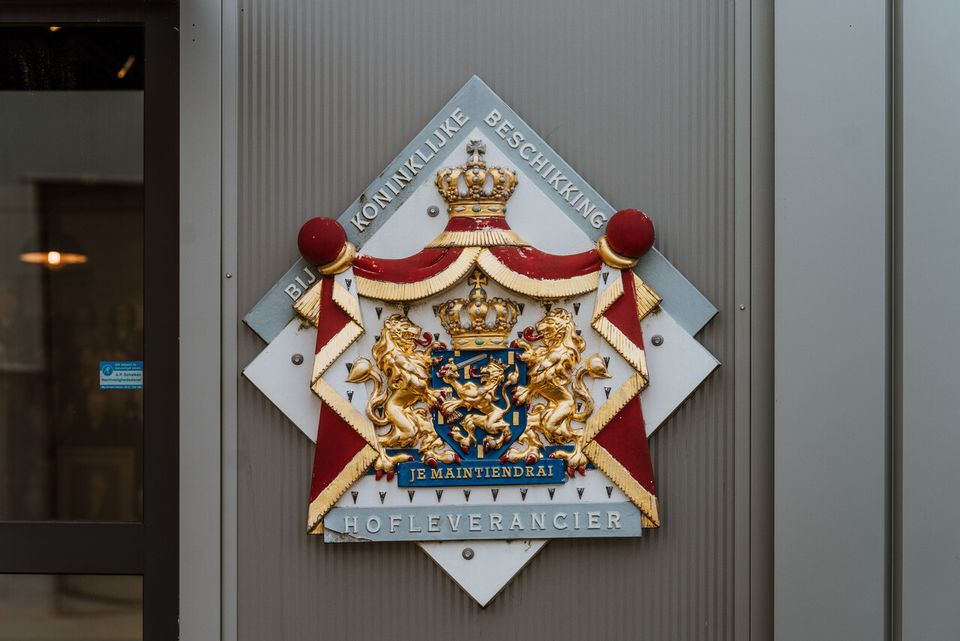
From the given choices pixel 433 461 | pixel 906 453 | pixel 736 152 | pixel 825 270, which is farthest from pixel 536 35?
pixel 906 453

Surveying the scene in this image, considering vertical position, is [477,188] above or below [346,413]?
above

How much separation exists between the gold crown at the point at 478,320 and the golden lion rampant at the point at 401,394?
0.08 metres

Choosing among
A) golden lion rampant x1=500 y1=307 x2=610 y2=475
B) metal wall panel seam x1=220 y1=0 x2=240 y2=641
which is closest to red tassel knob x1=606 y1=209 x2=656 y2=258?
golden lion rampant x1=500 y1=307 x2=610 y2=475

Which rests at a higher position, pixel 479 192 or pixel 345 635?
pixel 479 192

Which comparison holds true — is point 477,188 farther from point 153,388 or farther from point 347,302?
point 153,388

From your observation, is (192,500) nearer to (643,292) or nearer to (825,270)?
(643,292)

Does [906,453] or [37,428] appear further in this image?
[37,428]

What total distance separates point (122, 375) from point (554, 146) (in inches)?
60.3

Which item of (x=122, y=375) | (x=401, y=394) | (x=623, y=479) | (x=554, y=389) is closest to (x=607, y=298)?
(x=554, y=389)

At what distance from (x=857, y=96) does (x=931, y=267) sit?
1.84ft

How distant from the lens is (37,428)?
8.01 feet

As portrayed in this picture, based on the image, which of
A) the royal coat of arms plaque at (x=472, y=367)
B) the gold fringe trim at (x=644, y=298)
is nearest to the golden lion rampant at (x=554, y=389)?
the royal coat of arms plaque at (x=472, y=367)

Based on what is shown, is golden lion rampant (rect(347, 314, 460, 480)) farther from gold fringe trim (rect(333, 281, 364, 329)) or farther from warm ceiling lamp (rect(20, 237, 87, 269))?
warm ceiling lamp (rect(20, 237, 87, 269))

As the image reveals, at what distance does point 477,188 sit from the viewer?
2328 millimetres
